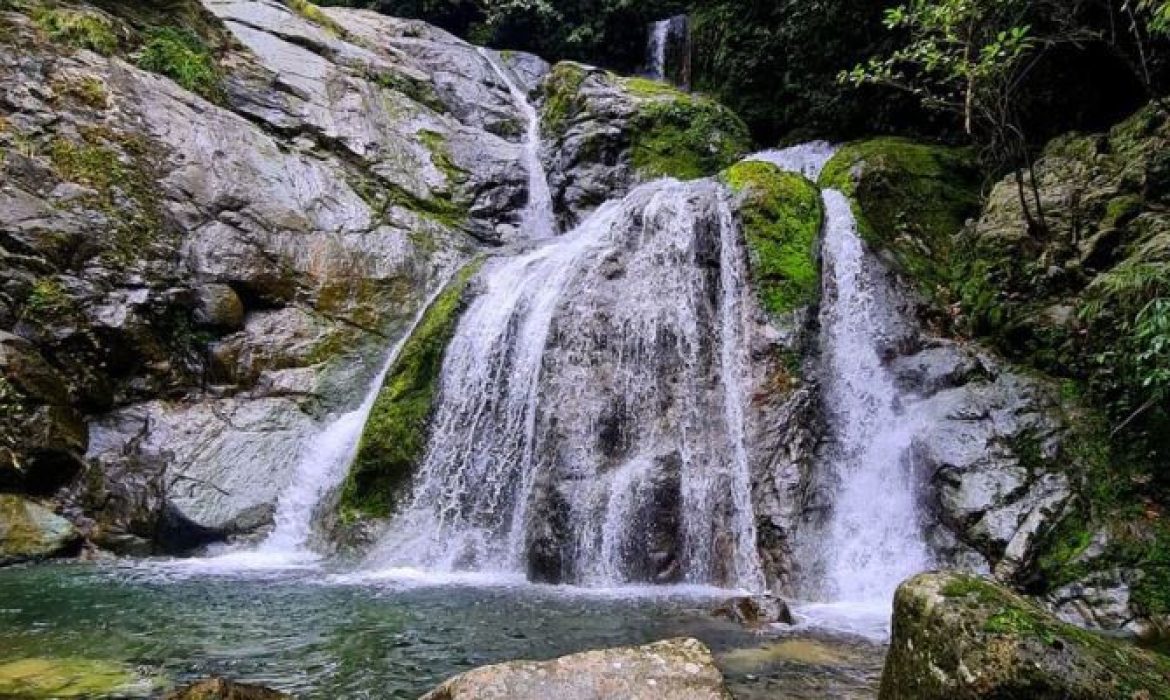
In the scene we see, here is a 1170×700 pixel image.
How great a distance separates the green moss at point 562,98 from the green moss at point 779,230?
6744 millimetres

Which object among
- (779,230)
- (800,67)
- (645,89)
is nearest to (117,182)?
(779,230)

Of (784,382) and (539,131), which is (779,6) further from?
(784,382)

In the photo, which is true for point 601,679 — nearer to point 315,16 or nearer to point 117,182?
point 117,182

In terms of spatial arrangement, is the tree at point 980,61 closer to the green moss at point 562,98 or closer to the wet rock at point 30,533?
the green moss at point 562,98

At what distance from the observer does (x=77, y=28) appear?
13.3 metres

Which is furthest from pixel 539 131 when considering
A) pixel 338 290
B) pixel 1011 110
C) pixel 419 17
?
pixel 1011 110

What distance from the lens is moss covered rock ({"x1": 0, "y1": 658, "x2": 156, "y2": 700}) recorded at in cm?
459

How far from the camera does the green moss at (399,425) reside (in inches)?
396

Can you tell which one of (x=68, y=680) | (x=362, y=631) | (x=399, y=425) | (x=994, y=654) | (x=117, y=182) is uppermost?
(x=117, y=182)

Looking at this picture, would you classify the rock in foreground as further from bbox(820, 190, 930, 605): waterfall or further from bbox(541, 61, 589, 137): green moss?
bbox(541, 61, 589, 137): green moss

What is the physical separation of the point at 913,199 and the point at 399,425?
8351 mm

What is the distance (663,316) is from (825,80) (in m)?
8.53

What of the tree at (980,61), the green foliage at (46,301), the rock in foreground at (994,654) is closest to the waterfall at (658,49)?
the tree at (980,61)

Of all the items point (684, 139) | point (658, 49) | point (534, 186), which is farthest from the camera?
point (658, 49)
